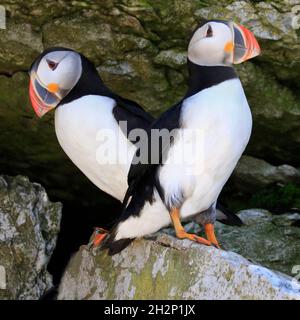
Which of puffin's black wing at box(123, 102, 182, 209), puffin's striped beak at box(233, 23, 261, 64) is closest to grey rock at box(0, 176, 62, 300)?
puffin's black wing at box(123, 102, 182, 209)

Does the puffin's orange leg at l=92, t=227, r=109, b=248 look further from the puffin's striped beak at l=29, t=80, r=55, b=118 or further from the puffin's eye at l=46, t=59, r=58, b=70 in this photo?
the puffin's eye at l=46, t=59, r=58, b=70

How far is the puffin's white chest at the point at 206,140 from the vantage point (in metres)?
5.71

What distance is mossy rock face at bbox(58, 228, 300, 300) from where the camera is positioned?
523 cm

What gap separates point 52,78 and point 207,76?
1.10 m

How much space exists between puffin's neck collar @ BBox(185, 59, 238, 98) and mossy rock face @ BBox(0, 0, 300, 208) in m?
0.75

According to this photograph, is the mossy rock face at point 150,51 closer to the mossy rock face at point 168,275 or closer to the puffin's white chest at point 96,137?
the puffin's white chest at point 96,137

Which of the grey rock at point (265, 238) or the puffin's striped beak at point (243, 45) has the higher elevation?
the puffin's striped beak at point (243, 45)

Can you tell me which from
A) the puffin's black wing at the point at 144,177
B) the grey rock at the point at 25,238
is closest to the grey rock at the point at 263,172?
the grey rock at the point at 25,238

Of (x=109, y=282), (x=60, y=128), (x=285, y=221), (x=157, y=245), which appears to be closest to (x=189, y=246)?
(x=157, y=245)

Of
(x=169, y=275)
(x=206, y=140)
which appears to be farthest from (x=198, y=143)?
(x=169, y=275)

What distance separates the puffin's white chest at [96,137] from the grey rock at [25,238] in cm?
62

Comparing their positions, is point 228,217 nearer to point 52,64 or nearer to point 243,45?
point 243,45

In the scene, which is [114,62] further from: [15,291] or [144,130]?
[15,291]
